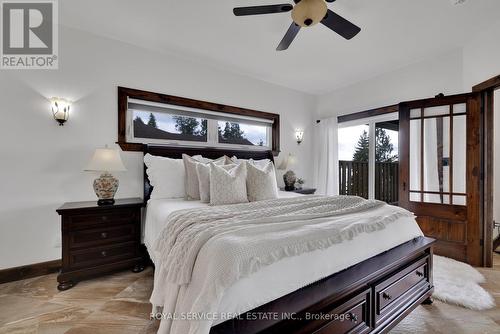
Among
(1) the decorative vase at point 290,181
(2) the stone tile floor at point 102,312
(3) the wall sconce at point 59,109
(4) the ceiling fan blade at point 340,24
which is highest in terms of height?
(4) the ceiling fan blade at point 340,24

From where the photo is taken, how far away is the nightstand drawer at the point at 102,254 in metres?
2.15

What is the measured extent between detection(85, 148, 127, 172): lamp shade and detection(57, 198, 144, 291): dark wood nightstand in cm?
38

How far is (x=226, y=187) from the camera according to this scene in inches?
87.0

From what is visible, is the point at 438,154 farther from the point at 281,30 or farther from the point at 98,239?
the point at 98,239

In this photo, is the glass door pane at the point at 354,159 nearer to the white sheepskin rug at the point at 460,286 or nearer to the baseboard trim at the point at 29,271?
the white sheepskin rug at the point at 460,286

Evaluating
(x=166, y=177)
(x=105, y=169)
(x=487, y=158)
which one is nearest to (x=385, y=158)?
(x=487, y=158)

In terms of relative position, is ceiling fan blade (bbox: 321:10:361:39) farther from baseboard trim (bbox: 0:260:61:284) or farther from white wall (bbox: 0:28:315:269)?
baseboard trim (bbox: 0:260:61:284)

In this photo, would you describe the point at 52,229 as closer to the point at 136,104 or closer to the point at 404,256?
the point at 136,104

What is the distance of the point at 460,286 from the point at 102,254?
357 cm

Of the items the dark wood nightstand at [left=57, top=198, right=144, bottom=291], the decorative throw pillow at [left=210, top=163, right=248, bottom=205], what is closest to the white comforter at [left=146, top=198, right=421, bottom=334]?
the decorative throw pillow at [left=210, top=163, right=248, bottom=205]

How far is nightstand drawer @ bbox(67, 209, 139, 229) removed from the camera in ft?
7.04

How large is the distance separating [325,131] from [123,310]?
418 centimetres

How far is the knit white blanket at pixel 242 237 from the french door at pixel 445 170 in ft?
5.70

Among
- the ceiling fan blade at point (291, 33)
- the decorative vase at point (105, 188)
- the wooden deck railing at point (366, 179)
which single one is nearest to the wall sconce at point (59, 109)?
the decorative vase at point (105, 188)
